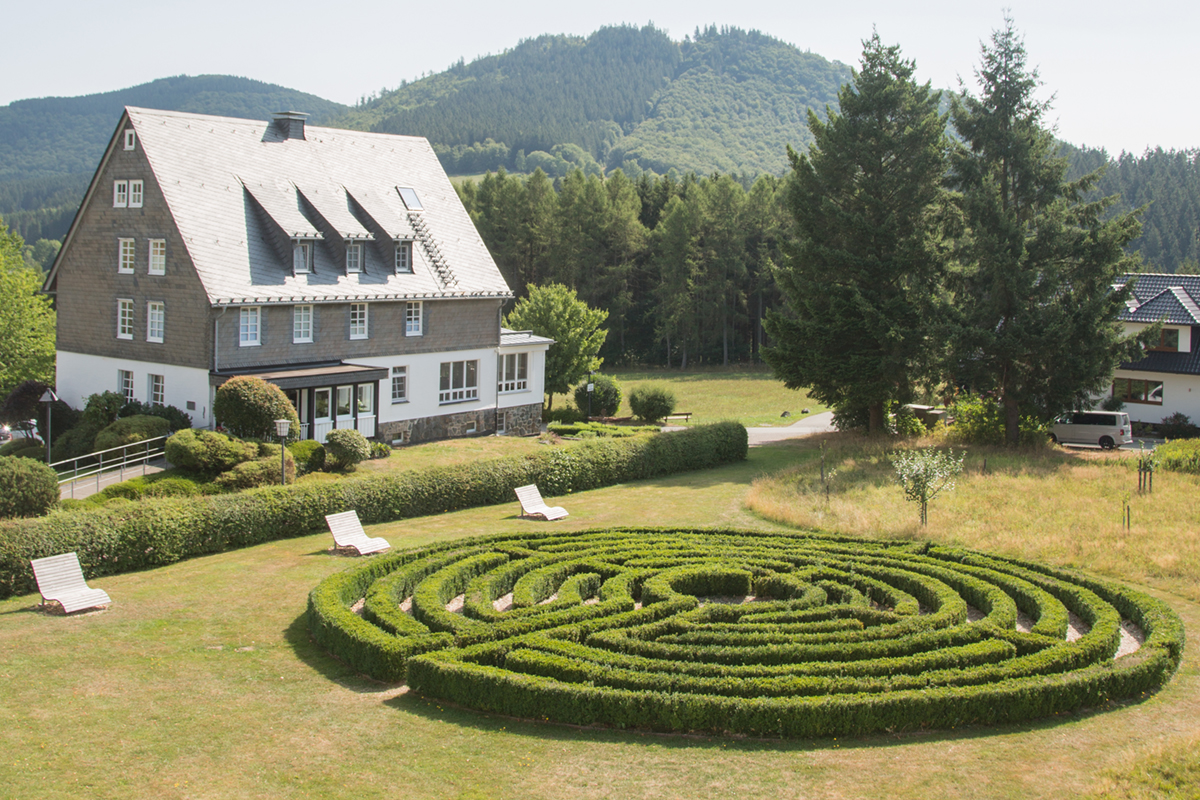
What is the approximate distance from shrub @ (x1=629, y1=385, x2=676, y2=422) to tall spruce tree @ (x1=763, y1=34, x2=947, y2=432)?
43.8 ft

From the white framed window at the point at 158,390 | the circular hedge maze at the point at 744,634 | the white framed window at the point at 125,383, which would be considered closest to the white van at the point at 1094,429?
the circular hedge maze at the point at 744,634

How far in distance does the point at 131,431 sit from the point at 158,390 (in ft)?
15.2

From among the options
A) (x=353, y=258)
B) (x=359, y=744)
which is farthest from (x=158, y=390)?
(x=359, y=744)

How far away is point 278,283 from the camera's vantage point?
3762cm

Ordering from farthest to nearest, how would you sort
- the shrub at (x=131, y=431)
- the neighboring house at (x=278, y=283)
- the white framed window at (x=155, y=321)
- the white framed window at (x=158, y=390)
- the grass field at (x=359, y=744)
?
1. the white framed window at (x=158, y=390)
2. the white framed window at (x=155, y=321)
3. the neighboring house at (x=278, y=283)
4. the shrub at (x=131, y=431)
5. the grass field at (x=359, y=744)

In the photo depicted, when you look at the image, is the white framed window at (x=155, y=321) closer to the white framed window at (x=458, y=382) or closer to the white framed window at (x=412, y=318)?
the white framed window at (x=412, y=318)

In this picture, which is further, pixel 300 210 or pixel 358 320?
pixel 358 320

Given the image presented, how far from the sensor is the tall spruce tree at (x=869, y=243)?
4306 cm

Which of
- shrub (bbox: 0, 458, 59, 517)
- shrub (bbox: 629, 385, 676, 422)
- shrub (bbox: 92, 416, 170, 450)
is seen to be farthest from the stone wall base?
shrub (bbox: 0, 458, 59, 517)

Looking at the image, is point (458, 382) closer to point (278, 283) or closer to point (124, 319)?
point (278, 283)

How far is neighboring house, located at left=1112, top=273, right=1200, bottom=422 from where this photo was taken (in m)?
Answer: 50.4

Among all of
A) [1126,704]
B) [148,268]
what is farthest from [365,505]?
[1126,704]

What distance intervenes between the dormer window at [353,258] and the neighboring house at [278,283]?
9 centimetres

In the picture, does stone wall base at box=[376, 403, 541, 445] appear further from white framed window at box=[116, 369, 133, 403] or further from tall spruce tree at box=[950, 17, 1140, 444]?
tall spruce tree at box=[950, 17, 1140, 444]
